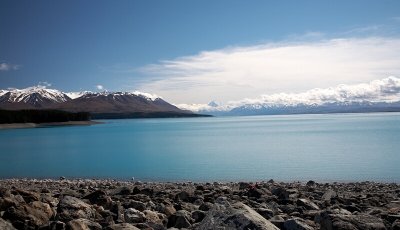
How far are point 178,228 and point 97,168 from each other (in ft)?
90.7

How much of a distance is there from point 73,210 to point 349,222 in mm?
5005

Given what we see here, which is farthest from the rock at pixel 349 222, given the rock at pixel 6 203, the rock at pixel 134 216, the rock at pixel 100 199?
the rock at pixel 6 203

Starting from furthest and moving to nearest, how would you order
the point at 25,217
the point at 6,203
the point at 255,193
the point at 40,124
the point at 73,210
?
the point at 40,124 < the point at 255,193 < the point at 6,203 < the point at 73,210 < the point at 25,217

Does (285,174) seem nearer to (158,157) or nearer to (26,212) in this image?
(158,157)

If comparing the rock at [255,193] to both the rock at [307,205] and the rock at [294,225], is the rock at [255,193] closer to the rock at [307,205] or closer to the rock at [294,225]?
the rock at [307,205]

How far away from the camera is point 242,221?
229 inches

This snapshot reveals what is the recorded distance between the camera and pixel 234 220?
19.3 ft

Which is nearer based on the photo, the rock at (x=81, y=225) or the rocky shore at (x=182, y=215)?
the rocky shore at (x=182, y=215)

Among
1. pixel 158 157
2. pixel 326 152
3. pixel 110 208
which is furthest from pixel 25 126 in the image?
pixel 110 208

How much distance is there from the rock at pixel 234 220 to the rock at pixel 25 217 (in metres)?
3.22

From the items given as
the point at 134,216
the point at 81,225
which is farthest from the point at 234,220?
the point at 134,216

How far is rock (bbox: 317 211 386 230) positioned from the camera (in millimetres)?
6727

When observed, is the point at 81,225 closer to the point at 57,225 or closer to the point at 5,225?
the point at 57,225

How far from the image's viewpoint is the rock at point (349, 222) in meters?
6.73
